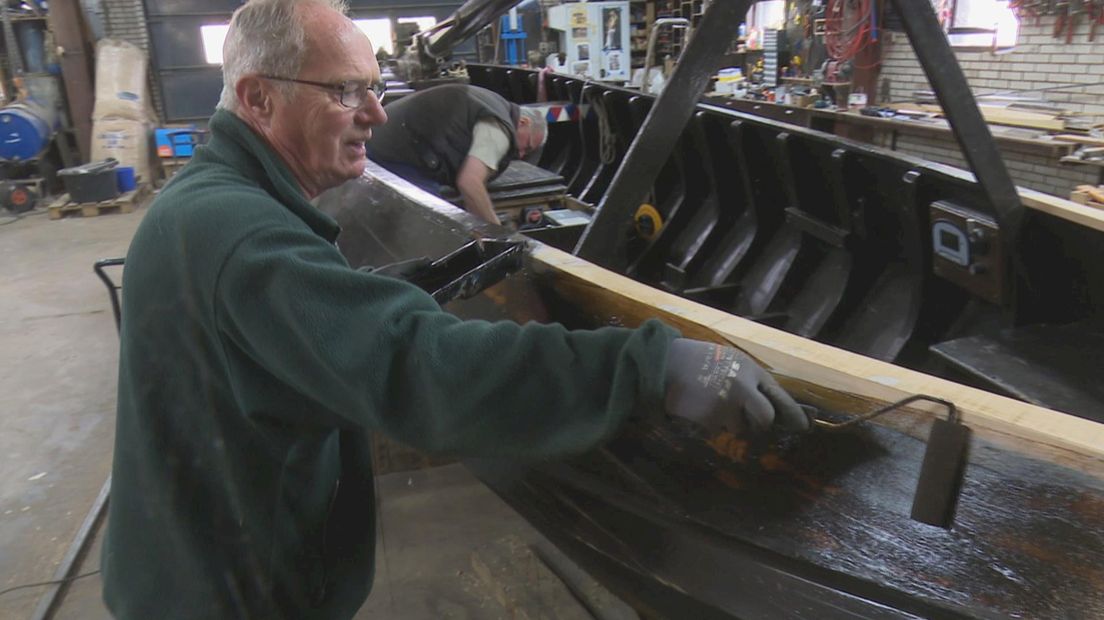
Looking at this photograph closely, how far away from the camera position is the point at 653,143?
2217 mm

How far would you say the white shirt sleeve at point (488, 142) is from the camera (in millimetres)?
3314

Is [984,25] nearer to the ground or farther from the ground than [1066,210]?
farther from the ground

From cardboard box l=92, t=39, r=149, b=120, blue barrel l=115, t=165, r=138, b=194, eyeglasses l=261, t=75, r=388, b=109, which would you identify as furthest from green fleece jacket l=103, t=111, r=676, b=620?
cardboard box l=92, t=39, r=149, b=120

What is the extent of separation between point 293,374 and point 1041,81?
25.7 ft

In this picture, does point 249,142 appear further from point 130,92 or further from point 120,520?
point 130,92

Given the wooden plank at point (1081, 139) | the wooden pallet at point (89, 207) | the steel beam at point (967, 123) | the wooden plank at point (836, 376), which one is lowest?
the wooden pallet at point (89, 207)

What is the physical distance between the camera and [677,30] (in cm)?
1182

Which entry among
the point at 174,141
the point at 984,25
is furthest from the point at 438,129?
the point at 174,141

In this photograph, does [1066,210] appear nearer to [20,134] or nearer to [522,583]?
[522,583]

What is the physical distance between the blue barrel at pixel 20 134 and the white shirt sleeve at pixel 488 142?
24.4 feet

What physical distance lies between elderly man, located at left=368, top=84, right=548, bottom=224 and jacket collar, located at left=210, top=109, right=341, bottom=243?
2081mm

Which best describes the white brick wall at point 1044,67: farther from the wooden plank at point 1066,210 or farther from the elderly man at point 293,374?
the elderly man at point 293,374

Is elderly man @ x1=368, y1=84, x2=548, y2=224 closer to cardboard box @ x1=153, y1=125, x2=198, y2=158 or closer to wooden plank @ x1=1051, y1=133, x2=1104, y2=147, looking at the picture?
wooden plank @ x1=1051, y1=133, x2=1104, y2=147

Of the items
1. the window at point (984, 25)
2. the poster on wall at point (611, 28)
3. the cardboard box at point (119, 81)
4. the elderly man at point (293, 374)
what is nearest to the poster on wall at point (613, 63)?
the poster on wall at point (611, 28)
